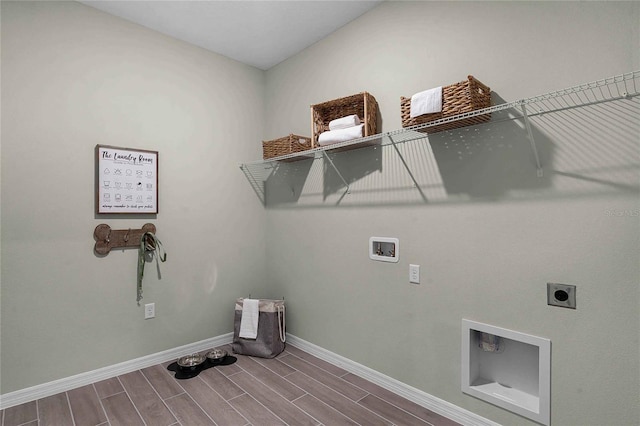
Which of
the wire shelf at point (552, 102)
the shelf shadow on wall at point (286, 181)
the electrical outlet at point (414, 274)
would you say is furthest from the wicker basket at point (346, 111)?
the electrical outlet at point (414, 274)

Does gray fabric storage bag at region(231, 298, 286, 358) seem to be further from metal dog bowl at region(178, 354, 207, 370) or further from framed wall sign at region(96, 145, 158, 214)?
framed wall sign at region(96, 145, 158, 214)

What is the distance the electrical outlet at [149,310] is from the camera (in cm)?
259

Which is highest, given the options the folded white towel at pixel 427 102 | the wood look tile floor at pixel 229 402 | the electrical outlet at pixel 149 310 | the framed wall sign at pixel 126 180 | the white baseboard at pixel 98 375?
the folded white towel at pixel 427 102

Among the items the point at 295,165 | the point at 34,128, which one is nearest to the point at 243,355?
the point at 295,165

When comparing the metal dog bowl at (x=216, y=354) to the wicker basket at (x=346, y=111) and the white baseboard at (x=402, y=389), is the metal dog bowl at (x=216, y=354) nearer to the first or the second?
the white baseboard at (x=402, y=389)

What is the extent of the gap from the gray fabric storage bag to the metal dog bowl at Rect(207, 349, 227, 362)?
0.15 metres

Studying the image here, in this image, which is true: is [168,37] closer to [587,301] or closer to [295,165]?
[295,165]

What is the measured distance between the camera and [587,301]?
58.4 inches

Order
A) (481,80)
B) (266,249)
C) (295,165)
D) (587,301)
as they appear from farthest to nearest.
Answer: (266,249)
(295,165)
(481,80)
(587,301)

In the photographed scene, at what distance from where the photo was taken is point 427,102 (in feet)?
5.70

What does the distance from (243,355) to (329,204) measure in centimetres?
148

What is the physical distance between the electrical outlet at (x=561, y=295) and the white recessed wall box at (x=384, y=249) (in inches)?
33.8

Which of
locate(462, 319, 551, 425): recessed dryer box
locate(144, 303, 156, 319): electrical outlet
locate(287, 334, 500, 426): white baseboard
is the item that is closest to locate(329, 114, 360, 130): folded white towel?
locate(462, 319, 551, 425): recessed dryer box

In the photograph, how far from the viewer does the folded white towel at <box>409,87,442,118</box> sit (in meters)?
A: 1.71
